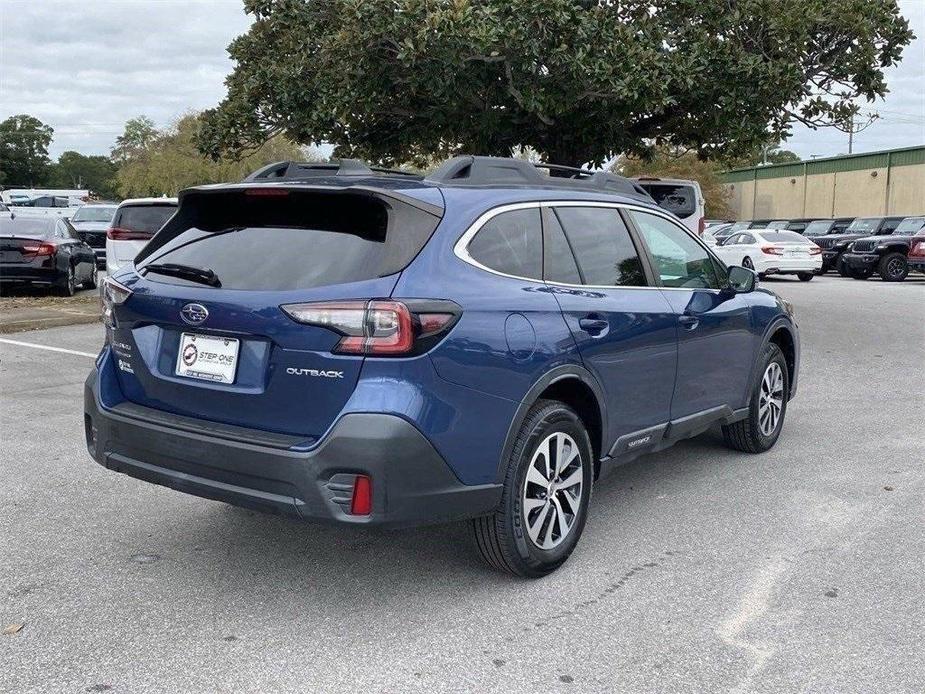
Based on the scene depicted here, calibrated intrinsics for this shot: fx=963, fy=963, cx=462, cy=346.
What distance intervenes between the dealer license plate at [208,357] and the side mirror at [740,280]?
10.9 ft

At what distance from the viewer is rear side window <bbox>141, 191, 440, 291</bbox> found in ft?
12.0

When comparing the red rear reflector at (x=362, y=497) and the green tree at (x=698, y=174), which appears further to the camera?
the green tree at (x=698, y=174)

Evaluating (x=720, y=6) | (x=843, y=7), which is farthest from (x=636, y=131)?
(x=843, y=7)

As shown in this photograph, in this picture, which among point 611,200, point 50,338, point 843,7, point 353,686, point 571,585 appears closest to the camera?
point 353,686

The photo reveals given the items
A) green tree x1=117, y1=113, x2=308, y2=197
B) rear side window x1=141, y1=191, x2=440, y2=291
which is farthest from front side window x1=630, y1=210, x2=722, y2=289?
green tree x1=117, y1=113, x2=308, y2=197

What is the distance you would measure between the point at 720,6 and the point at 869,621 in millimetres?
10795

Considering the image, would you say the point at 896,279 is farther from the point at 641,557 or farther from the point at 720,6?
the point at 641,557

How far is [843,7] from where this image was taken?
12617 millimetres

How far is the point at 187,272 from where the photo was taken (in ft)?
13.2

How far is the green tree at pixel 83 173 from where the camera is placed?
5625 inches

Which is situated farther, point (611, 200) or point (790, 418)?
point (790, 418)

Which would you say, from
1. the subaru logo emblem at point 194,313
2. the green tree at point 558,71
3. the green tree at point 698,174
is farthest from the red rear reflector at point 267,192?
the green tree at point 698,174

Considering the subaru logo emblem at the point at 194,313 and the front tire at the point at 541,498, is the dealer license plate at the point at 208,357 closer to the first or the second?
the subaru logo emblem at the point at 194,313

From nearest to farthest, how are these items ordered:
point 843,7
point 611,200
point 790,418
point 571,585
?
point 571,585 → point 611,200 → point 790,418 → point 843,7
